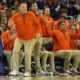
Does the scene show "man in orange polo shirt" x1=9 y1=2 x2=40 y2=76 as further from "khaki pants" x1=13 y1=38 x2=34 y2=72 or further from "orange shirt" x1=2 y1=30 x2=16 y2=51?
"orange shirt" x1=2 y1=30 x2=16 y2=51

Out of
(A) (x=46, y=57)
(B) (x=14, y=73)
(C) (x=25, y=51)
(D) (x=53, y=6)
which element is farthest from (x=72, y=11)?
(B) (x=14, y=73)

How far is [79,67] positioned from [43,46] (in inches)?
52.6

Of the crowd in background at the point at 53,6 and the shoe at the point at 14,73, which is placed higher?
the crowd in background at the point at 53,6

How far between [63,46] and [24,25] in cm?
177

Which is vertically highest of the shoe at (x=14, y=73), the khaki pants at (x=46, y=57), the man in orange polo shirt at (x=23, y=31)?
the man in orange polo shirt at (x=23, y=31)

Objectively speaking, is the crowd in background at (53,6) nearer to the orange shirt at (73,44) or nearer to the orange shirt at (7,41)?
the orange shirt at (73,44)

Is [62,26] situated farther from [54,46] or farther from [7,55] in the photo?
[7,55]

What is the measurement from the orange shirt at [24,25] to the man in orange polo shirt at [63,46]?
124 centimetres

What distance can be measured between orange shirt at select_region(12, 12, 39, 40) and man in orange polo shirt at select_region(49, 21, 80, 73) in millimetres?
1240

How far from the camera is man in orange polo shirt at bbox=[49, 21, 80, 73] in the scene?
12662mm

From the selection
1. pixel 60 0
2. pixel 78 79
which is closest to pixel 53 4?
pixel 60 0

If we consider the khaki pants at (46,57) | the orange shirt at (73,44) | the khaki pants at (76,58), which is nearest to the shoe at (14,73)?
the khaki pants at (46,57)

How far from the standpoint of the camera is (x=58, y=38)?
1304 cm

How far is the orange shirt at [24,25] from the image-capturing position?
1191cm
